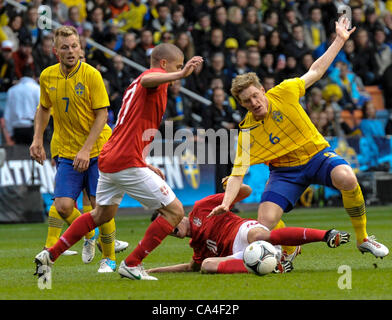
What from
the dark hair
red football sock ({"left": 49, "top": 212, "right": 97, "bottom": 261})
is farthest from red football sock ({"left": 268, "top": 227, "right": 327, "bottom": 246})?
the dark hair

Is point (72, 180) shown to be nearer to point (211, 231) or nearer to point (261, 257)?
point (211, 231)

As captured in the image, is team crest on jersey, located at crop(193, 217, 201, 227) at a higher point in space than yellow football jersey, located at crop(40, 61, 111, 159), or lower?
lower

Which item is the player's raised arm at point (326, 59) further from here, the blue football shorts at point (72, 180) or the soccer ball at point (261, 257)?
the blue football shorts at point (72, 180)

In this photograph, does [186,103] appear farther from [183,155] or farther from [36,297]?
[36,297]

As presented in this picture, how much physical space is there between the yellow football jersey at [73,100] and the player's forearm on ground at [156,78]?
141 cm

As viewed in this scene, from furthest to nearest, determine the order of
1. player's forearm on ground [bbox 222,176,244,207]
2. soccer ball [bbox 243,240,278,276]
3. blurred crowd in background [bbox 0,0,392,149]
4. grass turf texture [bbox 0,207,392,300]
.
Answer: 1. blurred crowd in background [bbox 0,0,392,149]
2. player's forearm on ground [bbox 222,176,244,207]
3. soccer ball [bbox 243,240,278,276]
4. grass turf texture [bbox 0,207,392,300]

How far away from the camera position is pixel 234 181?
823cm

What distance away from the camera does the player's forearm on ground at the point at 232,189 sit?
8023 mm

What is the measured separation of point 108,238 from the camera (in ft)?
28.0

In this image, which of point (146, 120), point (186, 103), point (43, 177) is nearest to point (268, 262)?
point (146, 120)

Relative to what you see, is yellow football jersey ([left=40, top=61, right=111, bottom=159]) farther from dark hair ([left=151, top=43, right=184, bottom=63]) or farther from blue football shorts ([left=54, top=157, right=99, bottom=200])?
dark hair ([left=151, top=43, right=184, bottom=63])

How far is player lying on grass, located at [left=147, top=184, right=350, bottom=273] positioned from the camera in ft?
25.6

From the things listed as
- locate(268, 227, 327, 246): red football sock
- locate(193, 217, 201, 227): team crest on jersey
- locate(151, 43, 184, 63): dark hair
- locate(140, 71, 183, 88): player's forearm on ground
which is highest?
locate(151, 43, 184, 63): dark hair

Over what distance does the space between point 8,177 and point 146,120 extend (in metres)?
9.21
